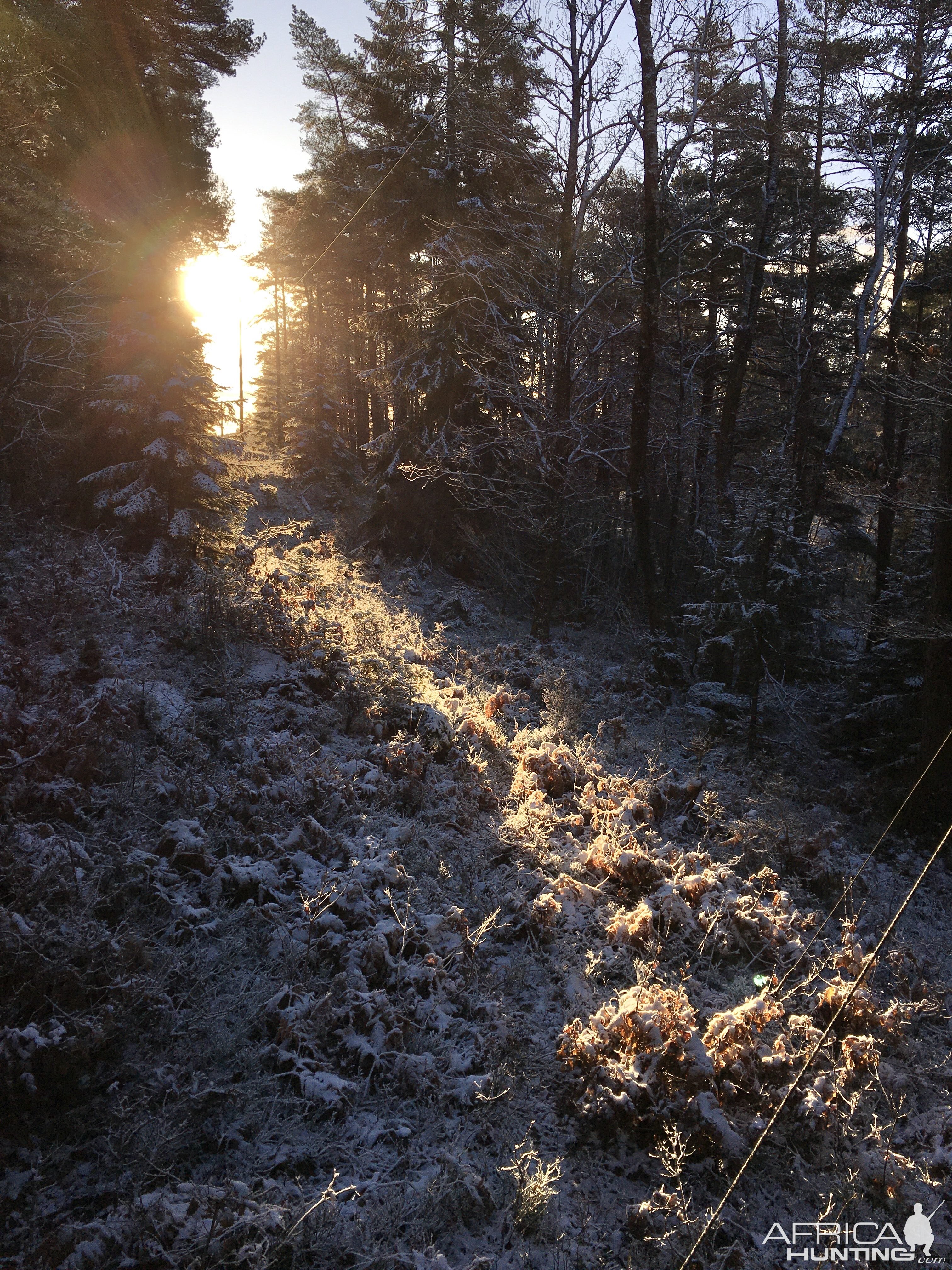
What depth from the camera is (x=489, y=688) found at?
34.3 feet

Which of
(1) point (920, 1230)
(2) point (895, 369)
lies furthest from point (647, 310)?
(1) point (920, 1230)

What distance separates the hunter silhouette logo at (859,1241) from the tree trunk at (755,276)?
Result: 936cm

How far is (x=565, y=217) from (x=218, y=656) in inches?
401

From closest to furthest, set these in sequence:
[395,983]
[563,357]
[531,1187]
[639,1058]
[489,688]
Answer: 1. [531,1187]
2. [639,1058]
3. [395,983]
4. [489,688]
5. [563,357]

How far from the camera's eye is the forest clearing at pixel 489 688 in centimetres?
332

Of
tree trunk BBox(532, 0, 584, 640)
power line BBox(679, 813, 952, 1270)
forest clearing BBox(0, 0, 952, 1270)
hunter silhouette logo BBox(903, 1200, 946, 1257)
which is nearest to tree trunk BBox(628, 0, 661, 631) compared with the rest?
forest clearing BBox(0, 0, 952, 1270)

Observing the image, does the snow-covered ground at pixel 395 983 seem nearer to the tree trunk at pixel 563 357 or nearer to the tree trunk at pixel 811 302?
the tree trunk at pixel 563 357

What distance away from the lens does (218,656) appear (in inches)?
301

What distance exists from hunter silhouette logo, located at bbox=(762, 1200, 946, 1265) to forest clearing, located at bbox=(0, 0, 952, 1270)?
2 cm

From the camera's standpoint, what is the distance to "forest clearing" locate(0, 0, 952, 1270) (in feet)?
10.9

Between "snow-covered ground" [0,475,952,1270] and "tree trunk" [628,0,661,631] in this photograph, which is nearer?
"snow-covered ground" [0,475,952,1270]

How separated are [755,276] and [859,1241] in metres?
14.5

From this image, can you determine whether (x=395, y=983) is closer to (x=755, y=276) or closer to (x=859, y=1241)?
(x=859, y=1241)

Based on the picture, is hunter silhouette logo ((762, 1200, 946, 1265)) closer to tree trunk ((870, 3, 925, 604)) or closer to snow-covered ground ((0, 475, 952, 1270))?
snow-covered ground ((0, 475, 952, 1270))
